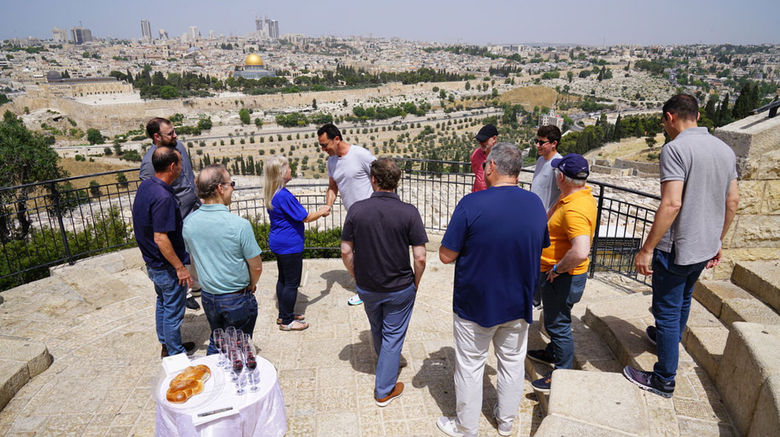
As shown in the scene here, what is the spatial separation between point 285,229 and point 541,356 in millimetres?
2114

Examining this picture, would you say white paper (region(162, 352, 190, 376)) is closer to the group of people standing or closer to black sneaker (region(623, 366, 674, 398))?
the group of people standing

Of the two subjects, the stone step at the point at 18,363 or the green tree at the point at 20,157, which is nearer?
the stone step at the point at 18,363

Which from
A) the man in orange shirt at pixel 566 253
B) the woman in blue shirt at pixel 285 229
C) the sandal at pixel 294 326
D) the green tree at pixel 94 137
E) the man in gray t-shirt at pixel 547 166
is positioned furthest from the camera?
the green tree at pixel 94 137

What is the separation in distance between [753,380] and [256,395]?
242 centimetres

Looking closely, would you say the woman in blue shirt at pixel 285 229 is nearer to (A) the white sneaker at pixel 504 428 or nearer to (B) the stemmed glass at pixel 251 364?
(B) the stemmed glass at pixel 251 364

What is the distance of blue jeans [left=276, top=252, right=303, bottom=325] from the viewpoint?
11.8 feet

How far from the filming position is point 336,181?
404cm

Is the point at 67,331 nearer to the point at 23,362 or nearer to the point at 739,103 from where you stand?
the point at 23,362

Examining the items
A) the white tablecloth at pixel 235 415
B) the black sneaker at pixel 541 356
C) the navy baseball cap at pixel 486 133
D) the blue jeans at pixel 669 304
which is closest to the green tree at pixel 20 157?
the navy baseball cap at pixel 486 133

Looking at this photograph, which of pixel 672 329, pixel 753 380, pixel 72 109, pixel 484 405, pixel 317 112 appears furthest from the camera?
pixel 317 112

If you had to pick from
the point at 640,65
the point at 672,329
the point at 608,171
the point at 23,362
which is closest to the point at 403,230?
the point at 672,329

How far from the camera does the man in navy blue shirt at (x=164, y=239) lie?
2805 millimetres

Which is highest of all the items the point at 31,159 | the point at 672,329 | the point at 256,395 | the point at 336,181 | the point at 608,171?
the point at 336,181

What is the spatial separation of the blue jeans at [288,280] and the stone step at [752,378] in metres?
2.89
